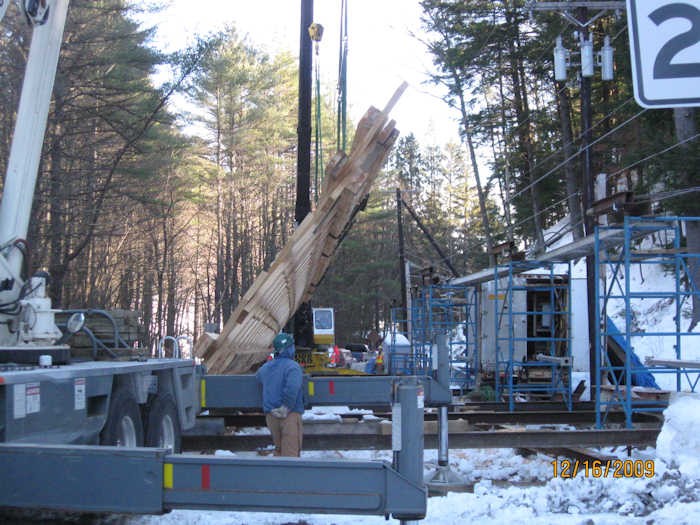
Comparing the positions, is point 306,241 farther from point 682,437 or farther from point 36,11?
point 682,437

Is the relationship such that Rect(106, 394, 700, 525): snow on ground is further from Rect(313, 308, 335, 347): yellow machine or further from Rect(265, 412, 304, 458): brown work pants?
Rect(313, 308, 335, 347): yellow machine

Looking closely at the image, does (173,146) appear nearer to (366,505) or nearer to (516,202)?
(516,202)

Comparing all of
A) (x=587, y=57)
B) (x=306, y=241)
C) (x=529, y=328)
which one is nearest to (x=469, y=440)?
(x=306, y=241)

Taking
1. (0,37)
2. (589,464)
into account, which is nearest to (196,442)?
(589,464)

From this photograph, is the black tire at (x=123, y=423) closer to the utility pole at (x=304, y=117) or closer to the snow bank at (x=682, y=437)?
the snow bank at (x=682, y=437)

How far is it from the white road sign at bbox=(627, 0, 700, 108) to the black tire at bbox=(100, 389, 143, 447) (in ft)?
16.1

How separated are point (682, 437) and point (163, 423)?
235 inches

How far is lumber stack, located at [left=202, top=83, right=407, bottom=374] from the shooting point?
11.1 meters

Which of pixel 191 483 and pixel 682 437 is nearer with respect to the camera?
pixel 191 483

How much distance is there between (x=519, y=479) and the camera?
30.2 feet

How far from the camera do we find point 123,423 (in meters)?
6.17

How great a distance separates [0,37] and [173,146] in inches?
336

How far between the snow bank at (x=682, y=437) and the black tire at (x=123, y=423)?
18.7ft
